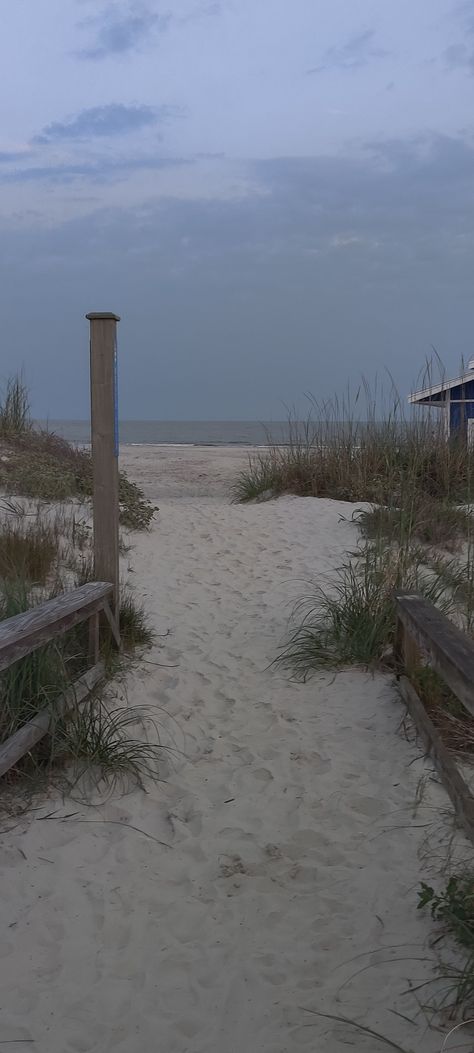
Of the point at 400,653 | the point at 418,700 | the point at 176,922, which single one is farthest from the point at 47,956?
the point at 400,653

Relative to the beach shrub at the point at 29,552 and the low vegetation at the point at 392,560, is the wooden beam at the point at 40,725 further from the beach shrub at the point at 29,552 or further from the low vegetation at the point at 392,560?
the beach shrub at the point at 29,552

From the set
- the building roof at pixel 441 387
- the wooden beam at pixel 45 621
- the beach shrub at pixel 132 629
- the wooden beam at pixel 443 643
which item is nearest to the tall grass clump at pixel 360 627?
the wooden beam at pixel 443 643

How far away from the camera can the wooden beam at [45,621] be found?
3.29 metres

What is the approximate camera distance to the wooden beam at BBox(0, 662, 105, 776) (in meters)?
3.37

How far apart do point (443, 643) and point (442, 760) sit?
1.98ft

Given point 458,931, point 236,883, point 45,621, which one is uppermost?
point 45,621

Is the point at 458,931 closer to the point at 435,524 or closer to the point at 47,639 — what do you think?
the point at 47,639

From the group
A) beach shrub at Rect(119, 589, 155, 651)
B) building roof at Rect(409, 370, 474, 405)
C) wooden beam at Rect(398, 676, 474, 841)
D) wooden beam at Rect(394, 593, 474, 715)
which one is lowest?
wooden beam at Rect(398, 676, 474, 841)

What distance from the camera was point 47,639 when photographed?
12.3 ft

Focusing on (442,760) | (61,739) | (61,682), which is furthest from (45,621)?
(442,760)

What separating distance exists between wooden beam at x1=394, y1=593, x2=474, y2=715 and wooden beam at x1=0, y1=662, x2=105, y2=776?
1.65 meters

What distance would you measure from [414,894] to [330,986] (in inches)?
21.2

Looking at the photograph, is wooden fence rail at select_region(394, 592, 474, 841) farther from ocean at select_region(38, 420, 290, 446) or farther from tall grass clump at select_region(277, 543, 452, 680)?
ocean at select_region(38, 420, 290, 446)

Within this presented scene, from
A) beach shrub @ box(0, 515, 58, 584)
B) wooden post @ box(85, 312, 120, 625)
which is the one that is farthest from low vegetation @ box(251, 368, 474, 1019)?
beach shrub @ box(0, 515, 58, 584)
